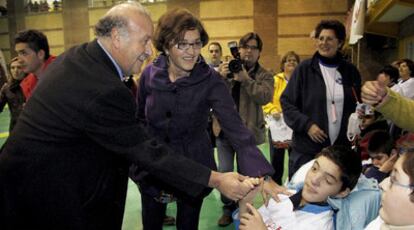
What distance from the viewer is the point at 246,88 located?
3197mm

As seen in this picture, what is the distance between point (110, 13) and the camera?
1.57 metres

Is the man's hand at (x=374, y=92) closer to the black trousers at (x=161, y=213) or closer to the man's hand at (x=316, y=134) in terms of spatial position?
the man's hand at (x=316, y=134)

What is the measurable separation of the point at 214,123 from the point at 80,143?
2.14 meters

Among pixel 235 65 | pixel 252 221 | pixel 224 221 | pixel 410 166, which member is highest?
pixel 235 65

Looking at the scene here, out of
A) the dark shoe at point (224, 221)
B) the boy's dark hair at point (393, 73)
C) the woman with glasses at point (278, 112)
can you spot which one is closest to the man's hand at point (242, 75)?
the woman with glasses at point (278, 112)

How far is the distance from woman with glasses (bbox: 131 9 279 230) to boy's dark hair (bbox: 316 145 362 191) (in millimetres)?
409

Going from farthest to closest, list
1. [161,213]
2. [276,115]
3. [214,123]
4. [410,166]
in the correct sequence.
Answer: [276,115] < [214,123] < [161,213] < [410,166]

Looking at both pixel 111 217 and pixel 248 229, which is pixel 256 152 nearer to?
pixel 248 229

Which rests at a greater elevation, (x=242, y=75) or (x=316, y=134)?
(x=242, y=75)

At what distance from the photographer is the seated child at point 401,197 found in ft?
3.93

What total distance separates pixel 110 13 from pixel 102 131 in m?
0.53

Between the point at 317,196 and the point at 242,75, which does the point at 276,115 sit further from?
the point at 317,196

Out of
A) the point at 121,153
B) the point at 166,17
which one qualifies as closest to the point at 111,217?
the point at 121,153

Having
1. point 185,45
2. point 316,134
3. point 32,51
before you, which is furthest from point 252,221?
point 32,51
